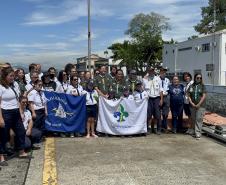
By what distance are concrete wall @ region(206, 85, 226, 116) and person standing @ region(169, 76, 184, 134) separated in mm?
9986

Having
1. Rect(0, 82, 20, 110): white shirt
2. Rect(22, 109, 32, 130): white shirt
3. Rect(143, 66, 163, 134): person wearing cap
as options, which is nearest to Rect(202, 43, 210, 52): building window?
Rect(143, 66, 163, 134): person wearing cap

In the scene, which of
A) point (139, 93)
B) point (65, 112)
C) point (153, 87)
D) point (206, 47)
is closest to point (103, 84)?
point (139, 93)

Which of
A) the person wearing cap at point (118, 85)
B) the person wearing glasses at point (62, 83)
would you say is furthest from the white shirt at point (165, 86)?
the person wearing glasses at point (62, 83)

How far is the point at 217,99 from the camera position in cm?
2341

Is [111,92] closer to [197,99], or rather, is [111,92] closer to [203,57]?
[197,99]

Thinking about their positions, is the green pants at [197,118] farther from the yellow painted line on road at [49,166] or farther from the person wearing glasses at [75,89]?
the yellow painted line on road at [49,166]

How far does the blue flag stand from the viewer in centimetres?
1183

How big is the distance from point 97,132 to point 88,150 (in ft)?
7.42

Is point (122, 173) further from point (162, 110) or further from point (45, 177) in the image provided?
point (162, 110)

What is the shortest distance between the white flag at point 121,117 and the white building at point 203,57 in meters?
28.7

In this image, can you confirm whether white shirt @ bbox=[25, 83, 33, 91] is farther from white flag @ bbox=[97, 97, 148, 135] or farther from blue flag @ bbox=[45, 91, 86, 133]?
white flag @ bbox=[97, 97, 148, 135]

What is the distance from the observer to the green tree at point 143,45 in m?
77.1

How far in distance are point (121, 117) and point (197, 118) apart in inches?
79.4

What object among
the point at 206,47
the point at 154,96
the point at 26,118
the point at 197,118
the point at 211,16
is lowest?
the point at 197,118
